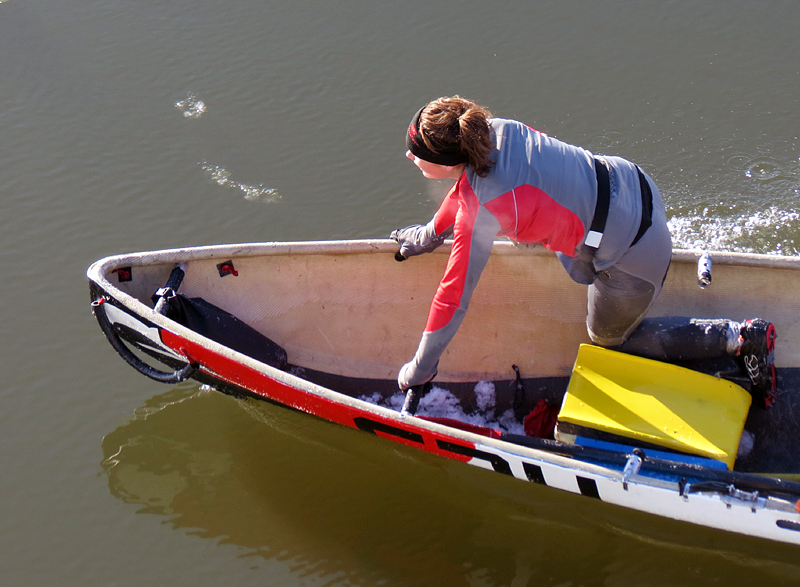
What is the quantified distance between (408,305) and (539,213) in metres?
1.85

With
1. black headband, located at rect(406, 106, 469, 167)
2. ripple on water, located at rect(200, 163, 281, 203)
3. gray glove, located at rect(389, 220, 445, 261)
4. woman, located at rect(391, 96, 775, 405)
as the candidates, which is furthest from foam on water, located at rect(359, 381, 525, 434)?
ripple on water, located at rect(200, 163, 281, 203)

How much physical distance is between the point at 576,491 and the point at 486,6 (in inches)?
254

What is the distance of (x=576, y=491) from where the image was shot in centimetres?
351

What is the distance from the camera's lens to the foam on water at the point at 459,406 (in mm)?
4508

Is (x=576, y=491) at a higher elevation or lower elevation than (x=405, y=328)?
lower

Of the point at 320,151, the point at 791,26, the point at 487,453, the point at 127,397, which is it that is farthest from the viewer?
the point at 791,26

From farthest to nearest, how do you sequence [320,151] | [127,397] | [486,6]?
[486,6]
[320,151]
[127,397]

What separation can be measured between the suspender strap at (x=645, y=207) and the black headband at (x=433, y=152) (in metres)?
0.94

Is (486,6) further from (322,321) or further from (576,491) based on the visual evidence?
(576,491)

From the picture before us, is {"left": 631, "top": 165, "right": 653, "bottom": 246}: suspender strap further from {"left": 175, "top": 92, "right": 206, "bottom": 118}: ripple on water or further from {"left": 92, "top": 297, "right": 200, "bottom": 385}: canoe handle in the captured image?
{"left": 175, "top": 92, "right": 206, "bottom": 118}: ripple on water

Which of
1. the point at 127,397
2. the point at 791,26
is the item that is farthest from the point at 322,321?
the point at 791,26

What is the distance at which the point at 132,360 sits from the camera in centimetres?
425

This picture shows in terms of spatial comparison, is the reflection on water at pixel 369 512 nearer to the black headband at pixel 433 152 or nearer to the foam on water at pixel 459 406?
the foam on water at pixel 459 406

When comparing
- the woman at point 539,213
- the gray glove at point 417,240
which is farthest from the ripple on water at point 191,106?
the woman at point 539,213
